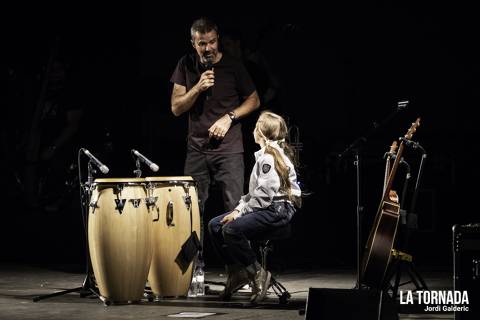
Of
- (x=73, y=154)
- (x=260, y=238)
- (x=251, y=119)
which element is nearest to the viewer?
(x=260, y=238)

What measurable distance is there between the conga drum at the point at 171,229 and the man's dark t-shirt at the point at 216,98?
47 cm

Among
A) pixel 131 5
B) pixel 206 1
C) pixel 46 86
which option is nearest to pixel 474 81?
pixel 206 1

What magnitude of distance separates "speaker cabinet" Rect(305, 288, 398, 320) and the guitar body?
5.31 ft

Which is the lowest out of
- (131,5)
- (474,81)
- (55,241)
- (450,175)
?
(55,241)

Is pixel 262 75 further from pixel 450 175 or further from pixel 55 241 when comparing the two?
pixel 55 241

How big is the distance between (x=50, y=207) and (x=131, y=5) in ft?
6.77

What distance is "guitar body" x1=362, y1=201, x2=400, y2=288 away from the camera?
631 centimetres

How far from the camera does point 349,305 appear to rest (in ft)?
15.4

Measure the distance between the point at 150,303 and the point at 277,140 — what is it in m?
1.35

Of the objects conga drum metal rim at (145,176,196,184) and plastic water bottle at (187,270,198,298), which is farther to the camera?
plastic water bottle at (187,270,198,298)

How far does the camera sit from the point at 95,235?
21.5ft

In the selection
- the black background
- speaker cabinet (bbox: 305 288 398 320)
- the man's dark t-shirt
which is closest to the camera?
speaker cabinet (bbox: 305 288 398 320)

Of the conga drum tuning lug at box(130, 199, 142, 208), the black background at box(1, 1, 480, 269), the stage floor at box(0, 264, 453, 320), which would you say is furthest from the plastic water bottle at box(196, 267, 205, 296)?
the black background at box(1, 1, 480, 269)

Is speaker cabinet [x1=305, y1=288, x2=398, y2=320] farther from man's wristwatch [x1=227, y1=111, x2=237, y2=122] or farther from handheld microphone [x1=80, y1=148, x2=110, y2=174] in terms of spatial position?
man's wristwatch [x1=227, y1=111, x2=237, y2=122]
